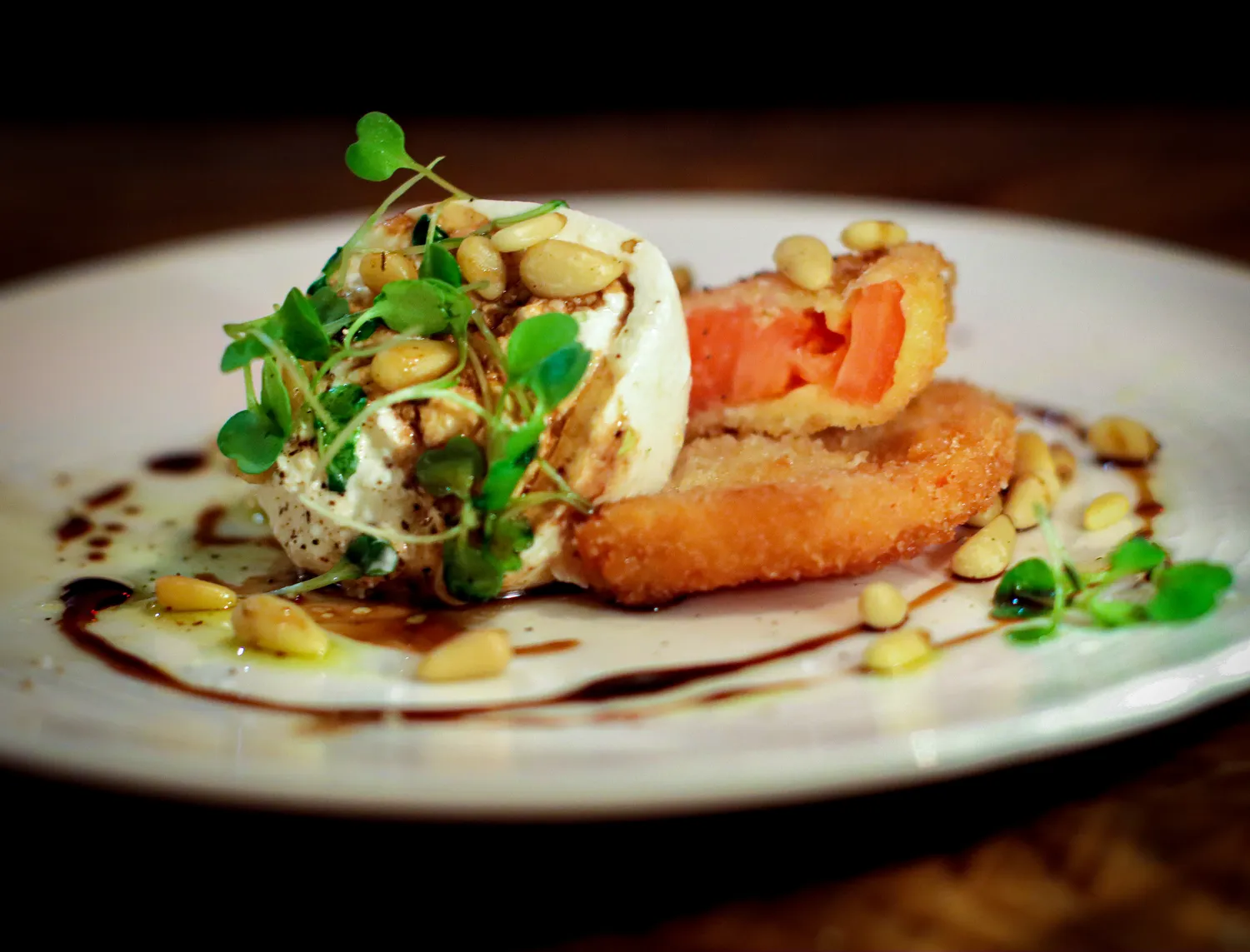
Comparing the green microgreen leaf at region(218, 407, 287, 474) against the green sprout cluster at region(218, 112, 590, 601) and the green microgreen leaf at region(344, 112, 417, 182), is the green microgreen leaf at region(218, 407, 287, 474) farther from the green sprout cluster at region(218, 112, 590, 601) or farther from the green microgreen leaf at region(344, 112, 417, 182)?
the green microgreen leaf at region(344, 112, 417, 182)

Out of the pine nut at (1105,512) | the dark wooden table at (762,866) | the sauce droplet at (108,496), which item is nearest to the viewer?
the dark wooden table at (762,866)

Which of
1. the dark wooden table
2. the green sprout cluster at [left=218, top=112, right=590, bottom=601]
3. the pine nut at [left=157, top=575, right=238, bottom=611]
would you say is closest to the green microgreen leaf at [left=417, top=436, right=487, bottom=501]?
the green sprout cluster at [left=218, top=112, right=590, bottom=601]

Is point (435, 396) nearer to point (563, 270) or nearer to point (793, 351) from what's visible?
point (563, 270)

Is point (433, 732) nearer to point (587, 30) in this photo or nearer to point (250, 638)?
point (250, 638)

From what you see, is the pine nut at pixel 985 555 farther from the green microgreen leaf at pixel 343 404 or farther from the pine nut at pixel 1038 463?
the green microgreen leaf at pixel 343 404

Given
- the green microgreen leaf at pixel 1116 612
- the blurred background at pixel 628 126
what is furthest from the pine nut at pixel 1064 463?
the blurred background at pixel 628 126

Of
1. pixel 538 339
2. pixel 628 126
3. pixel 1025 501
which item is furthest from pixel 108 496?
pixel 628 126

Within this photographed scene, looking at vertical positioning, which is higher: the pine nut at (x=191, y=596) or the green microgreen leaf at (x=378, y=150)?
the green microgreen leaf at (x=378, y=150)
